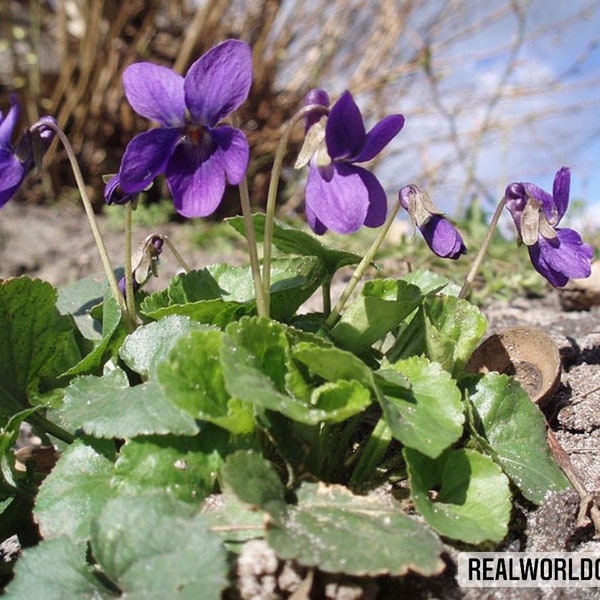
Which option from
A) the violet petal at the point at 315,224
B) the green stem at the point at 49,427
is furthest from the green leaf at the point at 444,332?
the green stem at the point at 49,427

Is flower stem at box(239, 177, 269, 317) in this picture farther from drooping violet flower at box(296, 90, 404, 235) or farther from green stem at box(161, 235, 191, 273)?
green stem at box(161, 235, 191, 273)

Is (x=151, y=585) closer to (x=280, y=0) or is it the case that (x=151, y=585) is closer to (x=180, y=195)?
(x=180, y=195)

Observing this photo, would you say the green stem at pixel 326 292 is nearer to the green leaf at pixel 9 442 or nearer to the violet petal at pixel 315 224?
the violet petal at pixel 315 224

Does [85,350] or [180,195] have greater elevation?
[180,195]

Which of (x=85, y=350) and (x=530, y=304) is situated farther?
(x=530, y=304)

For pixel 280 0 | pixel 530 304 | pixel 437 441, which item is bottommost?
pixel 530 304

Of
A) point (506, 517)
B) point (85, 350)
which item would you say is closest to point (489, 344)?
point (506, 517)

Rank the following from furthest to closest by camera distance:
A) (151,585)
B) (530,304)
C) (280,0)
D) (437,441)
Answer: (280,0) → (530,304) → (437,441) → (151,585)

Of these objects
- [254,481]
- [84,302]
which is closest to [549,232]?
[254,481]
